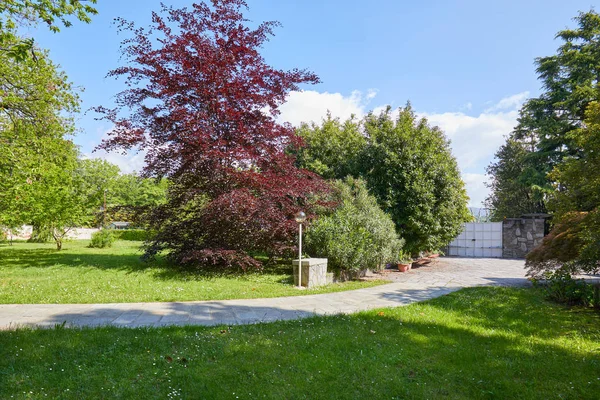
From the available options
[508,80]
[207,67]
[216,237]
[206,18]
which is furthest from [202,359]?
[508,80]

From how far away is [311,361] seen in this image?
3180 millimetres

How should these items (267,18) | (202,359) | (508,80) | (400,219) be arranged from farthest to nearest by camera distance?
(400,219)
(267,18)
(508,80)
(202,359)

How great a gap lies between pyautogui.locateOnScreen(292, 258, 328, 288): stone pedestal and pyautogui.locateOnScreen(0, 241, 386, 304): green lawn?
0.31 meters

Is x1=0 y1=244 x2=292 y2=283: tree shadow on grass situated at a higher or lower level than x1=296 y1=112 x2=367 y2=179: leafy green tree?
lower

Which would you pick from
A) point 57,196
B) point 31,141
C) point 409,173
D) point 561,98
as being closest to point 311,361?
point 409,173

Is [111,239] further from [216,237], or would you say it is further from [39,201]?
[216,237]

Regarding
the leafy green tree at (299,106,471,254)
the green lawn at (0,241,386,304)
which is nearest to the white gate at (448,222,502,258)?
the leafy green tree at (299,106,471,254)

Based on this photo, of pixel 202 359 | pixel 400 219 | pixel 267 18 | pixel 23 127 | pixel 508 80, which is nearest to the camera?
pixel 202 359

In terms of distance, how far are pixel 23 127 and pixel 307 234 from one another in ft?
30.5

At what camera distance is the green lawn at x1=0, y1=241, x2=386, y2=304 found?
5742 mm

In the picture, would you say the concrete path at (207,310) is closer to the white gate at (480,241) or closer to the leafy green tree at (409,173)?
the leafy green tree at (409,173)

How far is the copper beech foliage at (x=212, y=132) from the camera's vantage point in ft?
26.5

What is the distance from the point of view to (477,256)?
16.1 metres

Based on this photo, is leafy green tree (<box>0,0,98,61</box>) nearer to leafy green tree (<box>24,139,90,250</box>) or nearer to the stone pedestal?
leafy green tree (<box>24,139,90,250</box>)
